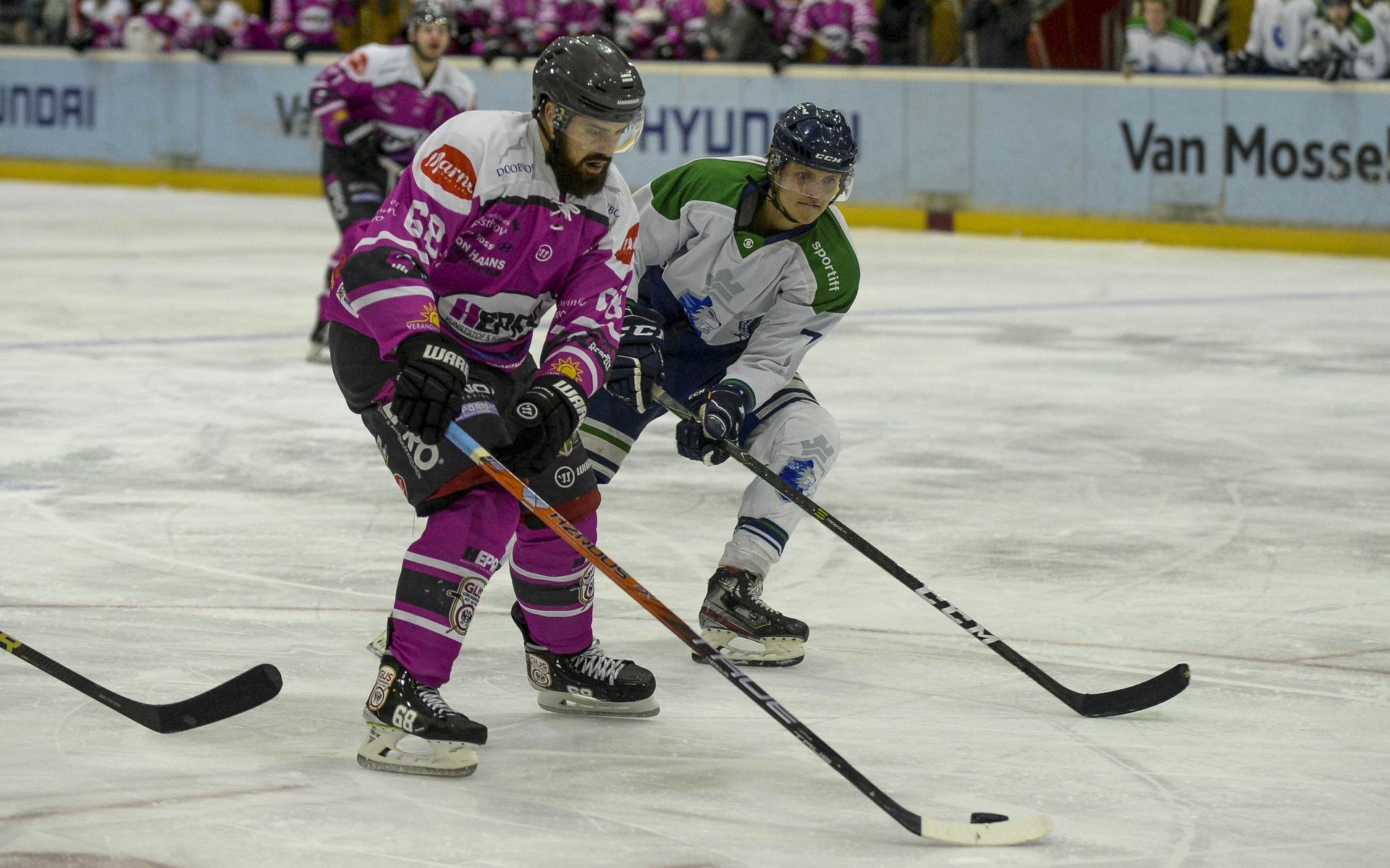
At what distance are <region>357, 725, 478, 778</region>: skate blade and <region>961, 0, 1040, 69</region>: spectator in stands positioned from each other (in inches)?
442

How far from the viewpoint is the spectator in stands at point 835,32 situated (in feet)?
48.1

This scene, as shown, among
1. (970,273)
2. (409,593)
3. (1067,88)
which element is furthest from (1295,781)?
(1067,88)

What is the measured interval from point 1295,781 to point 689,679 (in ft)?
3.87

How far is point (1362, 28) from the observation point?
41.4ft

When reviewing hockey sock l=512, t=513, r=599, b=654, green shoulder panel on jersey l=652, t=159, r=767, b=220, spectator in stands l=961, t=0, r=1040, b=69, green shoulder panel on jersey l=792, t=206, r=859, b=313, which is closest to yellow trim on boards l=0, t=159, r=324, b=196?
spectator in stands l=961, t=0, r=1040, b=69

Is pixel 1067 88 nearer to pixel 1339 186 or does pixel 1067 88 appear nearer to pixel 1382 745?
pixel 1339 186

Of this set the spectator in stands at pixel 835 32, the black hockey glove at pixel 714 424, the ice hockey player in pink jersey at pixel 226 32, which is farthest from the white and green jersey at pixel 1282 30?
the black hockey glove at pixel 714 424

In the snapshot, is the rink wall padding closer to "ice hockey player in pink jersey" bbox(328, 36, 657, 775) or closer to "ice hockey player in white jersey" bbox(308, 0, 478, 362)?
"ice hockey player in white jersey" bbox(308, 0, 478, 362)

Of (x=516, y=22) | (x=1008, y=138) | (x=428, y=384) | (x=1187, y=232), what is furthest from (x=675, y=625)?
(x=516, y=22)

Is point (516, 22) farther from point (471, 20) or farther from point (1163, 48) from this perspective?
point (1163, 48)

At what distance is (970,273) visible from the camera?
39.0 ft

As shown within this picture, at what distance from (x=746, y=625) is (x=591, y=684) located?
56 centimetres

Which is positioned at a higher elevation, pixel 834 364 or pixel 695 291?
pixel 695 291

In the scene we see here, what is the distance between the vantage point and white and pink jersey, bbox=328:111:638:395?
138 inches
